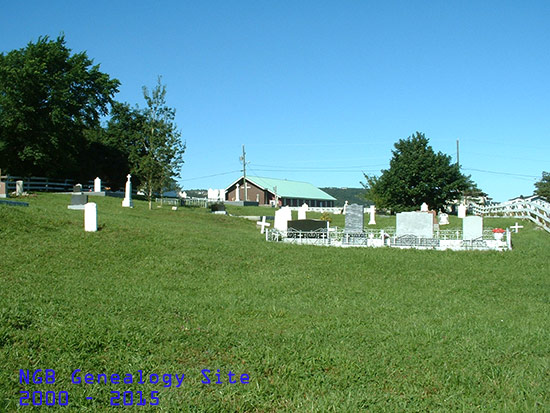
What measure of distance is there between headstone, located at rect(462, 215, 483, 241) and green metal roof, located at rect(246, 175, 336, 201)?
1986 inches

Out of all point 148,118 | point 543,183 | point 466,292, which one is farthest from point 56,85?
point 543,183

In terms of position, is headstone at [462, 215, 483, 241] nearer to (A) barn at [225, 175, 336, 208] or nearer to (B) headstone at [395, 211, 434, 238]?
(B) headstone at [395, 211, 434, 238]

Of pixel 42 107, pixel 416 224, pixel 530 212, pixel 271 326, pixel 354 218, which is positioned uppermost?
pixel 42 107

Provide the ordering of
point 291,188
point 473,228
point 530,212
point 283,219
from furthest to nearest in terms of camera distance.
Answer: point 291,188 < point 530,212 < point 283,219 < point 473,228

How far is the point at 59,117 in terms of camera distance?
124 ft

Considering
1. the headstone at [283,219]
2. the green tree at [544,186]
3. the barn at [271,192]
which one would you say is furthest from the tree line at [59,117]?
the green tree at [544,186]

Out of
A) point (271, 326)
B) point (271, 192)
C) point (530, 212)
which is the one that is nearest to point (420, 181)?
point (530, 212)

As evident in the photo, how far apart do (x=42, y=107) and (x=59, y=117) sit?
6.12ft

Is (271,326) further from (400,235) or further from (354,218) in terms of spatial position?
(354,218)

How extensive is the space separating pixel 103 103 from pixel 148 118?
1422 cm

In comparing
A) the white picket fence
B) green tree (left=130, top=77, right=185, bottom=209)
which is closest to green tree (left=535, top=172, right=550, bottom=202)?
the white picket fence

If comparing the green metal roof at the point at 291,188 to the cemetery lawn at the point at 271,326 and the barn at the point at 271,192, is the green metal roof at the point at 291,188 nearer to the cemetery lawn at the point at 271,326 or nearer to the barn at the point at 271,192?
the barn at the point at 271,192

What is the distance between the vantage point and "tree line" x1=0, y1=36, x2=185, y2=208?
105ft

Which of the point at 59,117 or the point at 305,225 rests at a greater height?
the point at 59,117
